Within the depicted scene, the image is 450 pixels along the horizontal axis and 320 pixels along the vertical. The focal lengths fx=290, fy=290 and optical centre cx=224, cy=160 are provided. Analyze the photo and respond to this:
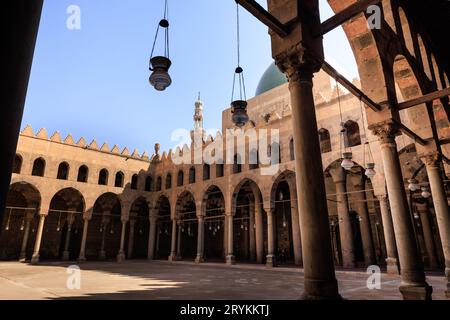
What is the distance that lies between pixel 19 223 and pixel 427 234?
2787 cm

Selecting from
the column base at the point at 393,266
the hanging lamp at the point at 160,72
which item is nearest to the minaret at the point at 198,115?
the column base at the point at 393,266

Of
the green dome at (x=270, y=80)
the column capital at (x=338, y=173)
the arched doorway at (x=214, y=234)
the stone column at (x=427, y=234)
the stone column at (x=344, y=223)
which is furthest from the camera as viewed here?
the arched doorway at (x=214, y=234)

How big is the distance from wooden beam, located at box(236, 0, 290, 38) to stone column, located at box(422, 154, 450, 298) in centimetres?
623

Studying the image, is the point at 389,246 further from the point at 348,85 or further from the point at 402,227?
the point at 348,85

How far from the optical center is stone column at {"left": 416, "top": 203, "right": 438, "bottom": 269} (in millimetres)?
15750

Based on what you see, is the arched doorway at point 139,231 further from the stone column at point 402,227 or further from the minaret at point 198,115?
the stone column at point 402,227

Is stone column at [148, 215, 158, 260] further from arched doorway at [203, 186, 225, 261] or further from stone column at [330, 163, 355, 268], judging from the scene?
stone column at [330, 163, 355, 268]

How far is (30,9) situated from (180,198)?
73.5 ft

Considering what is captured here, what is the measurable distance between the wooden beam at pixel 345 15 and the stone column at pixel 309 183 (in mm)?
681

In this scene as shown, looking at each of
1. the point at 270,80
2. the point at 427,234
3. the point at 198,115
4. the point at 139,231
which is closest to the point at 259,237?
the point at 427,234

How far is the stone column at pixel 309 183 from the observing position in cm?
341

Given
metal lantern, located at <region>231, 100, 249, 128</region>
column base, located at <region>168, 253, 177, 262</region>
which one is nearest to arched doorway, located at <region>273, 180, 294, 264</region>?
column base, located at <region>168, 253, 177, 262</region>
